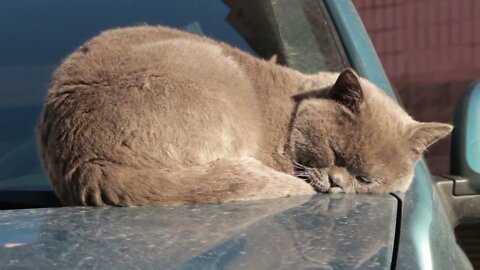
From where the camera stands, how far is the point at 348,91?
100 inches

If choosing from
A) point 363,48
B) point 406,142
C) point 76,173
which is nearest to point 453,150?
point 406,142

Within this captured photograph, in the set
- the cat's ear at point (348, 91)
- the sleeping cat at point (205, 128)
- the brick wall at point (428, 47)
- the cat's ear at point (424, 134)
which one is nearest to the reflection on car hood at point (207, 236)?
the sleeping cat at point (205, 128)

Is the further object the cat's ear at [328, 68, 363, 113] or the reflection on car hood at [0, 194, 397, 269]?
the cat's ear at [328, 68, 363, 113]

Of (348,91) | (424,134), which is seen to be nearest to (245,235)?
(348,91)

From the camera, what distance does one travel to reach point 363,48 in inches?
106

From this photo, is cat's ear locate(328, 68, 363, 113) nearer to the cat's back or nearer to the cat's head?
the cat's head

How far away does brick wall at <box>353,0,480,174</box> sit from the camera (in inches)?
302

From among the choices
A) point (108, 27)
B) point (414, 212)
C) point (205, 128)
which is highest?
point (108, 27)

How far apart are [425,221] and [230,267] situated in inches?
21.9

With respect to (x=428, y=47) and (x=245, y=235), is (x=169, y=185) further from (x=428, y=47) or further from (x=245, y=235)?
(x=428, y=47)

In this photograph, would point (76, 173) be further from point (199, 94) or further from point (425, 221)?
point (425, 221)

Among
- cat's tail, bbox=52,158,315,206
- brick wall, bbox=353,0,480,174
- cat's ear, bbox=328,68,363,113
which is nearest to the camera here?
cat's tail, bbox=52,158,315,206

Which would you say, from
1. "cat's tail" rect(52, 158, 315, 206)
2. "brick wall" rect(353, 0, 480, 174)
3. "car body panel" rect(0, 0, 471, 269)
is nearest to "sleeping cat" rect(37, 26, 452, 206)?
"cat's tail" rect(52, 158, 315, 206)

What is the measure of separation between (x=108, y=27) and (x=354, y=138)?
96 cm
